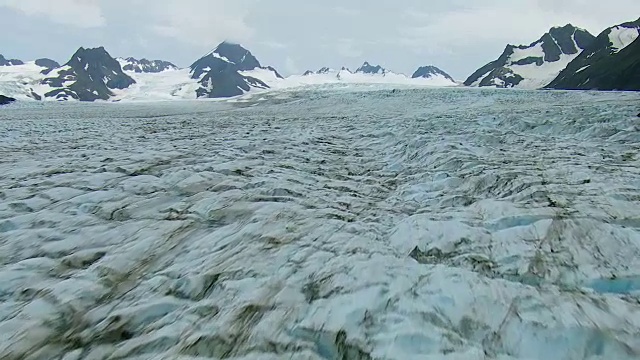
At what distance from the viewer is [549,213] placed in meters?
4.85

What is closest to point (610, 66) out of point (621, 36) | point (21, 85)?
point (621, 36)

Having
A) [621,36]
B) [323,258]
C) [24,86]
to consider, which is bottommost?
[24,86]

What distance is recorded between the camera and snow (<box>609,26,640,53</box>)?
11338cm

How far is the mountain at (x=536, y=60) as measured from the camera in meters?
137

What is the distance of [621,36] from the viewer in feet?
385

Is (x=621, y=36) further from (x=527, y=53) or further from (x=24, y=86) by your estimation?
(x=24, y=86)

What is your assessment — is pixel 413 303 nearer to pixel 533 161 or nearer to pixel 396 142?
pixel 533 161

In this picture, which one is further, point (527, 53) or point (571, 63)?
point (527, 53)

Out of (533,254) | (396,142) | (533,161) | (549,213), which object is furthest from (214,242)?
(396,142)

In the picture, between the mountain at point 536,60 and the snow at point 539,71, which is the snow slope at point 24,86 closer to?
the mountain at point 536,60

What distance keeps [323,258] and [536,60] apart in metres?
175

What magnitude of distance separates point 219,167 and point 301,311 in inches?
191

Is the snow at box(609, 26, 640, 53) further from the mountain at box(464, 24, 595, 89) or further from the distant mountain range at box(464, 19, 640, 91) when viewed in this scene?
the mountain at box(464, 24, 595, 89)

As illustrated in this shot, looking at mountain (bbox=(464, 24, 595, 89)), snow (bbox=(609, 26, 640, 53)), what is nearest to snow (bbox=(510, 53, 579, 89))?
mountain (bbox=(464, 24, 595, 89))
